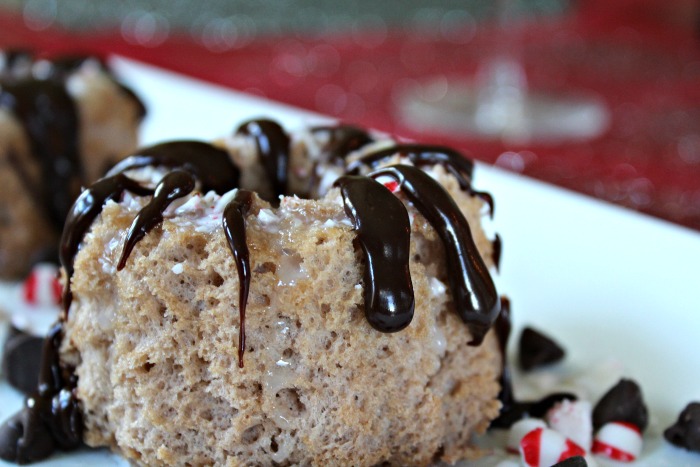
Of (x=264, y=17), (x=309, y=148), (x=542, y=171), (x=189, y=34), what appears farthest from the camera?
(x=264, y=17)

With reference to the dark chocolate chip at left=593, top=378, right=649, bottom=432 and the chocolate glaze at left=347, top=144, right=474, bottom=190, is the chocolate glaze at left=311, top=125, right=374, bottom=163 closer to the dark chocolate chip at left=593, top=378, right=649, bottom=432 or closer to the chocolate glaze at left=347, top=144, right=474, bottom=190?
the chocolate glaze at left=347, top=144, right=474, bottom=190

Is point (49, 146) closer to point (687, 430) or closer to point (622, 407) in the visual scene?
point (622, 407)

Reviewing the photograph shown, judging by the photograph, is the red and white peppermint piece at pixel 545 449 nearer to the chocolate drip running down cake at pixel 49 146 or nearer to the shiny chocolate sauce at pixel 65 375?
the shiny chocolate sauce at pixel 65 375

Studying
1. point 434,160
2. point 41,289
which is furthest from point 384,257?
point 41,289

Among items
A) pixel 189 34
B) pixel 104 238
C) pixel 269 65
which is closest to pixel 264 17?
pixel 189 34

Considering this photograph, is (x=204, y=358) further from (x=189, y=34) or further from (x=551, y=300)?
(x=189, y=34)

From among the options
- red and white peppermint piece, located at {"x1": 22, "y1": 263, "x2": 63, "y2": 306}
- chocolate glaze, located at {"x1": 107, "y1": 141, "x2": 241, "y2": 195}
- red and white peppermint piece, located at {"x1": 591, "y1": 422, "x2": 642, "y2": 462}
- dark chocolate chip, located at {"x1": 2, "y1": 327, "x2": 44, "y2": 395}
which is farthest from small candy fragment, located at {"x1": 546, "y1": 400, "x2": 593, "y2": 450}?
red and white peppermint piece, located at {"x1": 22, "y1": 263, "x2": 63, "y2": 306}

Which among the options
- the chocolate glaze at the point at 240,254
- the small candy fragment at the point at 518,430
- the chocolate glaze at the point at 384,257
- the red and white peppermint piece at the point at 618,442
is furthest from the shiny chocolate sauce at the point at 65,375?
the red and white peppermint piece at the point at 618,442
